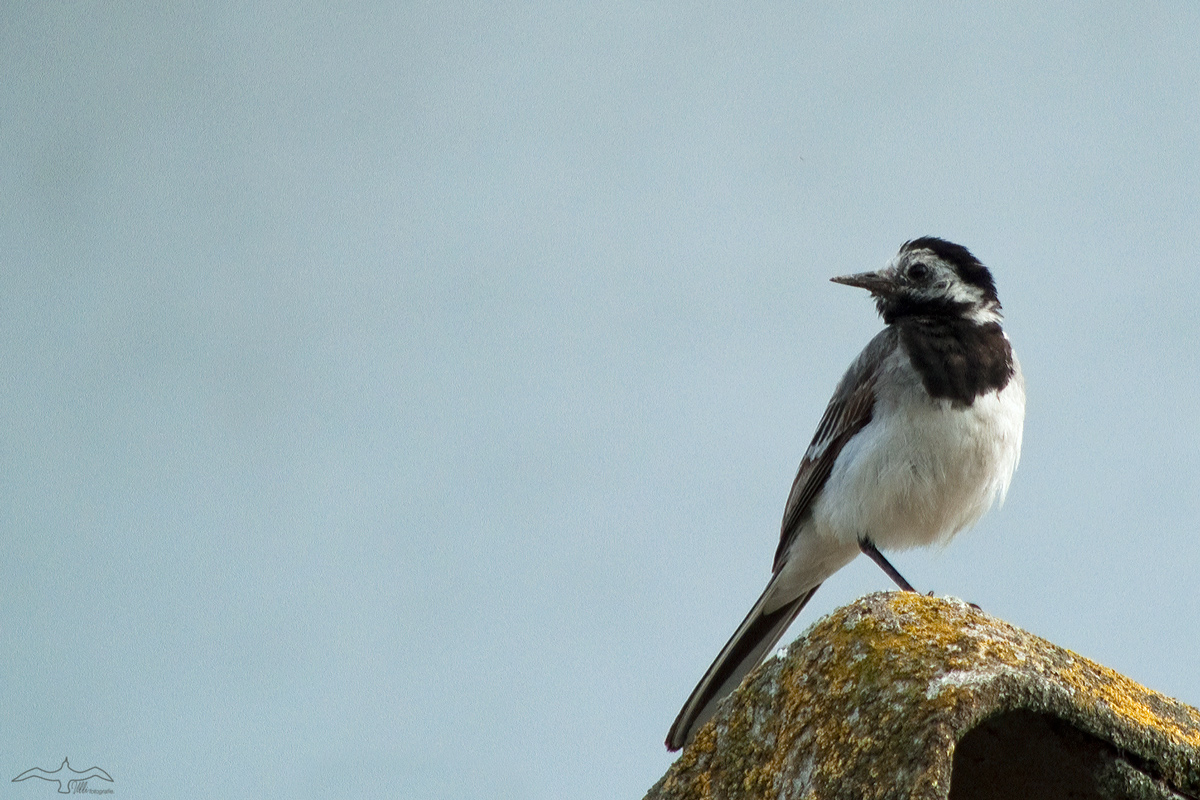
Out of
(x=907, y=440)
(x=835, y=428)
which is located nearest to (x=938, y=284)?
(x=835, y=428)

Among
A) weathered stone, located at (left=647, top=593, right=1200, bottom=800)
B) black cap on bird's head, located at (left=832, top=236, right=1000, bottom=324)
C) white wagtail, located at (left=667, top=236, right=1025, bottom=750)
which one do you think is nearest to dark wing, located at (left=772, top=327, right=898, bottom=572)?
white wagtail, located at (left=667, top=236, right=1025, bottom=750)

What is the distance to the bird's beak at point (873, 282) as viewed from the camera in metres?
7.87

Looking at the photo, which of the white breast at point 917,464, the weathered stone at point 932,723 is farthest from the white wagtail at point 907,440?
the weathered stone at point 932,723

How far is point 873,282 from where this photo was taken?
7.90 meters

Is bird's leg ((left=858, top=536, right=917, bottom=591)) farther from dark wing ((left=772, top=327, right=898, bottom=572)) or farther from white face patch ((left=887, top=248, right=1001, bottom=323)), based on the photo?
white face patch ((left=887, top=248, right=1001, bottom=323))

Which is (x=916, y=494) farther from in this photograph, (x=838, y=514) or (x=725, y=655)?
(x=725, y=655)

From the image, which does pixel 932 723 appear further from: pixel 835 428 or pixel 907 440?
pixel 835 428

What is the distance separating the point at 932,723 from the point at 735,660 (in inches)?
144

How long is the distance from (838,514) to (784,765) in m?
4.24

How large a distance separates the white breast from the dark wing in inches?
3.4

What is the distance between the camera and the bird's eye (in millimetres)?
7852

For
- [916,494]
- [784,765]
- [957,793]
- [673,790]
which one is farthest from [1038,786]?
[916,494]

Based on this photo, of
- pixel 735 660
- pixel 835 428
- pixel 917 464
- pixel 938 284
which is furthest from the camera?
pixel 938 284

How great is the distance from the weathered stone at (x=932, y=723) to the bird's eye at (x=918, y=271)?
468 cm
